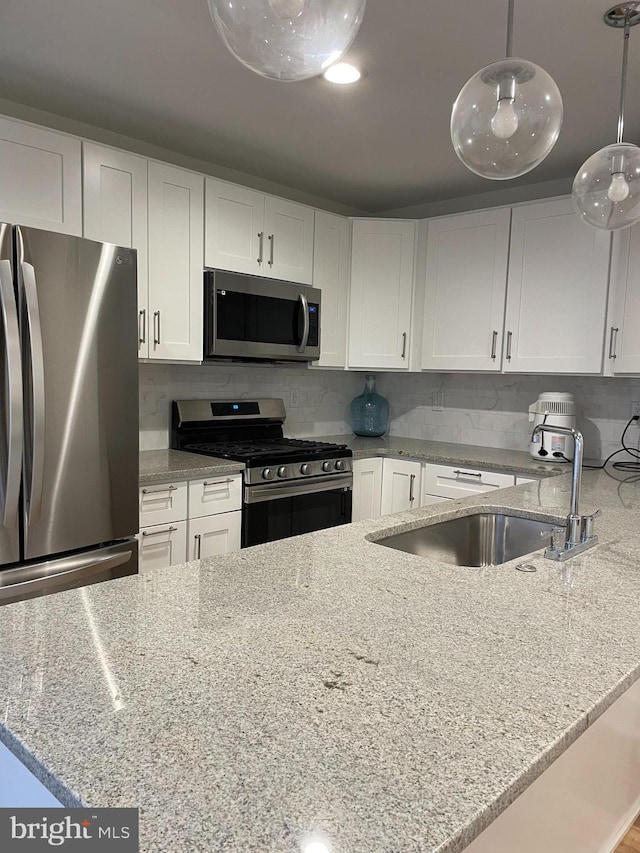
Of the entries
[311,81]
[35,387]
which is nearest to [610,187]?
[311,81]

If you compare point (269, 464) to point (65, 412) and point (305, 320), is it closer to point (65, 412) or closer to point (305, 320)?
point (305, 320)

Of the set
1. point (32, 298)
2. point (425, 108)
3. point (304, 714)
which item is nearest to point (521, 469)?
point (425, 108)

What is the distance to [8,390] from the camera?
1988 millimetres

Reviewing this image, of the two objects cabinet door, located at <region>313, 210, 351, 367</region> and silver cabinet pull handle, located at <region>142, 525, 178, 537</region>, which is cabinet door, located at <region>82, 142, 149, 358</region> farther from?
cabinet door, located at <region>313, 210, 351, 367</region>

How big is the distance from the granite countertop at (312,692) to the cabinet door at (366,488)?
7.16ft

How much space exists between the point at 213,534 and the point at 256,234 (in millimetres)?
1584

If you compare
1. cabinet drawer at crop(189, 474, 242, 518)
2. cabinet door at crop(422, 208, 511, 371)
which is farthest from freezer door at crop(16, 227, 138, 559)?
cabinet door at crop(422, 208, 511, 371)

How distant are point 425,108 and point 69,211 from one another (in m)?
1.54

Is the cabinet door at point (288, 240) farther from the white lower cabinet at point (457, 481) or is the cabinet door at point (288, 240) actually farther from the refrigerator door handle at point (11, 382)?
the refrigerator door handle at point (11, 382)

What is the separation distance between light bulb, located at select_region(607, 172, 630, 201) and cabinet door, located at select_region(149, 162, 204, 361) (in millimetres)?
1953

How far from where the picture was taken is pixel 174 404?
3.32m

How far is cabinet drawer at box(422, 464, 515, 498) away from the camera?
3248 mm

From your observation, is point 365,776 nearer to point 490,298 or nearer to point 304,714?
point 304,714

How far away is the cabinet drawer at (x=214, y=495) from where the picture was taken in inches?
109
